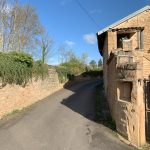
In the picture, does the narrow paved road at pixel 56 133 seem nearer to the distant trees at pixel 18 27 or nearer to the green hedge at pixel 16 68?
the green hedge at pixel 16 68

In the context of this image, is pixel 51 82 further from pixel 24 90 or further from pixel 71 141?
pixel 71 141

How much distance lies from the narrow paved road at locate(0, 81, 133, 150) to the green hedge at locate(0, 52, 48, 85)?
213 centimetres

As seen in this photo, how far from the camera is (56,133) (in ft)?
31.9

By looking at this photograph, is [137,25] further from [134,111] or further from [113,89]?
[134,111]

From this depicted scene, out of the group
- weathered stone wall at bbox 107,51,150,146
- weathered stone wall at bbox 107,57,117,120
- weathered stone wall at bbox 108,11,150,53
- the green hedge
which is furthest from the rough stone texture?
weathered stone wall at bbox 107,51,150,146

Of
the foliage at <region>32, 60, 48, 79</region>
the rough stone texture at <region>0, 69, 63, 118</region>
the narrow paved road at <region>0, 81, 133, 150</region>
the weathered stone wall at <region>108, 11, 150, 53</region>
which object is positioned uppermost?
the weathered stone wall at <region>108, 11, 150, 53</region>

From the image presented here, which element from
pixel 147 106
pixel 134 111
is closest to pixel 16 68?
pixel 134 111

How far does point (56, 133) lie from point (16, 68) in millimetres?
5854

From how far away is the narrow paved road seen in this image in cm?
835

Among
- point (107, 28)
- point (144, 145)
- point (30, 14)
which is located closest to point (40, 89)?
point (107, 28)

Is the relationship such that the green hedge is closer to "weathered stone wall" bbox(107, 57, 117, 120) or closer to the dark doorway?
"weathered stone wall" bbox(107, 57, 117, 120)

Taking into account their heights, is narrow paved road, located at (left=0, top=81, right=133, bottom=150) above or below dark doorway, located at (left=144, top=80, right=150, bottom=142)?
below

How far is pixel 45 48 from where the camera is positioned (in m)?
35.2

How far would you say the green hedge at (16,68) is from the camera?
12766 millimetres
